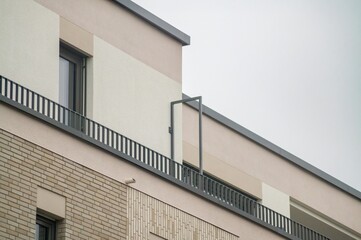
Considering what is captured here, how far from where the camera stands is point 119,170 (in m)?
46.7

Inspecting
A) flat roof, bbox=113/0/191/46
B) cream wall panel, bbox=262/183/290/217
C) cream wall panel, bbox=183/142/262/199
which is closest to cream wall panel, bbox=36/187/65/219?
flat roof, bbox=113/0/191/46

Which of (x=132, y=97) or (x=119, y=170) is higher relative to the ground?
(x=132, y=97)

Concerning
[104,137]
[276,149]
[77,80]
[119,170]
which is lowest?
[119,170]

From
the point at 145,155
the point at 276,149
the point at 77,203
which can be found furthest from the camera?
the point at 276,149

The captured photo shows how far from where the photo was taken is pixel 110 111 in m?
49.3

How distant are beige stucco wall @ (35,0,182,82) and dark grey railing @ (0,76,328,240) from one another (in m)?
3.20

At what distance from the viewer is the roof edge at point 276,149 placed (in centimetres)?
5898

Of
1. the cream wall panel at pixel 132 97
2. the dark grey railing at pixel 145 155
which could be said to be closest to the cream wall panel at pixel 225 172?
the dark grey railing at pixel 145 155

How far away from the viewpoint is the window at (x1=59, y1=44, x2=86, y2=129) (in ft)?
158

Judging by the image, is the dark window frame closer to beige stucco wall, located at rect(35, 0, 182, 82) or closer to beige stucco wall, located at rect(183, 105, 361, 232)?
beige stucco wall, located at rect(35, 0, 182, 82)

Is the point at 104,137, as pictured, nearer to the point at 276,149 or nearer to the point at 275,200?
the point at 275,200

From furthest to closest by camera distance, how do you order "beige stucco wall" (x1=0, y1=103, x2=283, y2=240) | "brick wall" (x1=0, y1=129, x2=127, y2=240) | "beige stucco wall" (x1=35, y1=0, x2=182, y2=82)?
"beige stucco wall" (x1=35, y1=0, x2=182, y2=82)
"beige stucco wall" (x1=0, y1=103, x2=283, y2=240)
"brick wall" (x1=0, y1=129, x2=127, y2=240)

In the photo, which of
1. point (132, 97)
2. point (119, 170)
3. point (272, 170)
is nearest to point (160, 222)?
point (119, 170)

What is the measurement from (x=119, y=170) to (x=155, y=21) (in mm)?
7341
